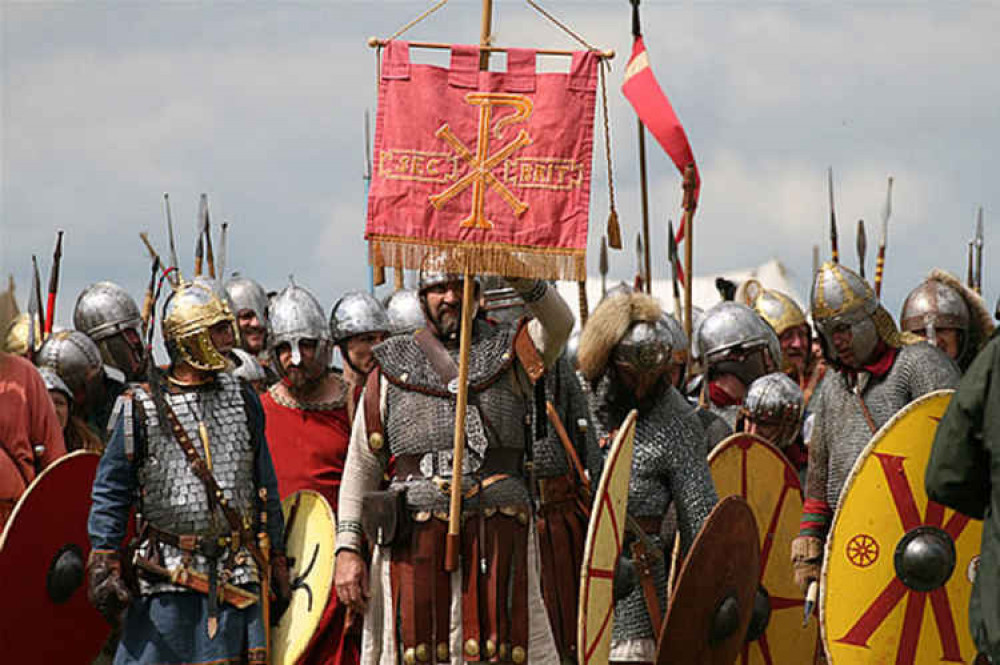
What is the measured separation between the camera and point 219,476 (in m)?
7.68

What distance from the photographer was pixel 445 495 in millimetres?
6988

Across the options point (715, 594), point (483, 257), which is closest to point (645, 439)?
point (715, 594)

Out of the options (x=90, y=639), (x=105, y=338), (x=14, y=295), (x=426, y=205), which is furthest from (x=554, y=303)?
(x=105, y=338)

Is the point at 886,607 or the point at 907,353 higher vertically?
the point at 907,353

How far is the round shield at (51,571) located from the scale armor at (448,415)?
1870 mm

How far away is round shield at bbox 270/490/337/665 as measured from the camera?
26.2 ft

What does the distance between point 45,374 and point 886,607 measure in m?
4.67

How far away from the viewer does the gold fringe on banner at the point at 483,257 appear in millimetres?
7113

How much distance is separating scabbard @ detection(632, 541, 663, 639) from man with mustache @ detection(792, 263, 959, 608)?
0.67 meters

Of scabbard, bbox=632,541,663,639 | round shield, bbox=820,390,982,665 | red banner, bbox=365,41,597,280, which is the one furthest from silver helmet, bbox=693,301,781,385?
red banner, bbox=365,41,597,280

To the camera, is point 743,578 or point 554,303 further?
point 743,578

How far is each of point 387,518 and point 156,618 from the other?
115cm

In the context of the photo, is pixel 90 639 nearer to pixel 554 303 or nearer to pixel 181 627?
pixel 181 627

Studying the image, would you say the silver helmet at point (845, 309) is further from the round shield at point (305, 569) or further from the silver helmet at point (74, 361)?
the silver helmet at point (74, 361)
